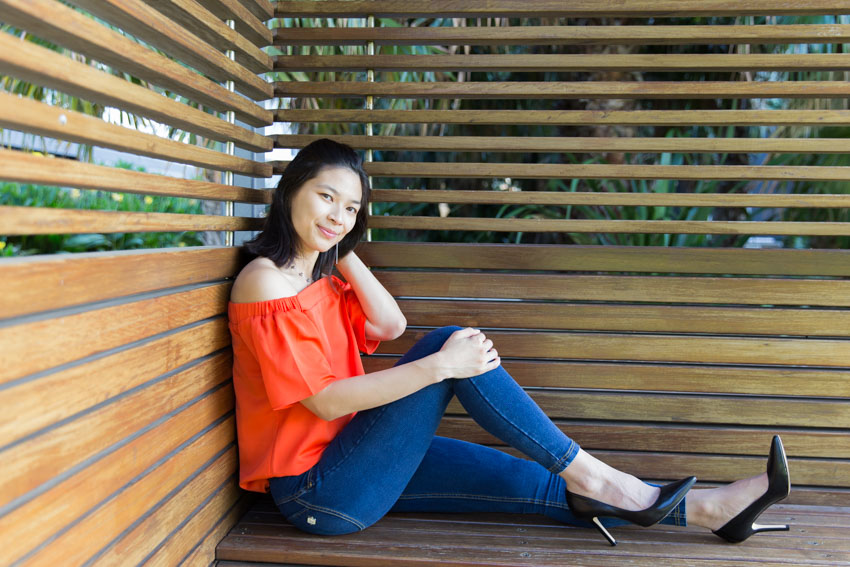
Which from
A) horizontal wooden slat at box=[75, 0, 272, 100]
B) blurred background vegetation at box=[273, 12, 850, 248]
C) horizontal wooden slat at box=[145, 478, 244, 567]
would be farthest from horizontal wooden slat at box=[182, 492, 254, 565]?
A: blurred background vegetation at box=[273, 12, 850, 248]

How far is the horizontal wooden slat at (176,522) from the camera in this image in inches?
54.1

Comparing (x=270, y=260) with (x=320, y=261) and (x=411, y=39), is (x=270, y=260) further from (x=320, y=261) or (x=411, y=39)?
(x=411, y=39)

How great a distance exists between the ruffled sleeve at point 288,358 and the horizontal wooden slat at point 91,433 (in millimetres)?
178

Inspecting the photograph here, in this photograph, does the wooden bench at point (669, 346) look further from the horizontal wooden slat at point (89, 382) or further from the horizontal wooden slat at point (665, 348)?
the horizontal wooden slat at point (89, 382)

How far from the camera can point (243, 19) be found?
206 cm

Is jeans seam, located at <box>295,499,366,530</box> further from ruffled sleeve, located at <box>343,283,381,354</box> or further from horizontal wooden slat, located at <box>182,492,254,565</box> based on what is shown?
ruffled sleeve, located at <box>343,283,381,354</box>

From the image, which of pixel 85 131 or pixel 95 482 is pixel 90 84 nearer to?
pixel 85 131

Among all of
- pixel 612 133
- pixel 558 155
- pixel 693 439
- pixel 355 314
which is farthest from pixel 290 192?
pixel 558 155

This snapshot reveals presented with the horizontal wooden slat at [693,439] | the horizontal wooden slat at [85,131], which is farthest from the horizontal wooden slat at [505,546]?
the horizontal wooden slat at [85,131]

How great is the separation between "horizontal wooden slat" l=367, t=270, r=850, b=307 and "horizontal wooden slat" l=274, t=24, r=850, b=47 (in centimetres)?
77

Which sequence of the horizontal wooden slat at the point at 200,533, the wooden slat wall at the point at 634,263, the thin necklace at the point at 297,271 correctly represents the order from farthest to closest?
the wooden slat wall at the point at 634,263
the thin necklace at the point at 297,271
the horizontal wooden slat at the point at 200,533

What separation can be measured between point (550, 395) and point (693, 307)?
555mm

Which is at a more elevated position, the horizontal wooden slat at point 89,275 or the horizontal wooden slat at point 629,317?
the horizontal wooden slat at point 89,275

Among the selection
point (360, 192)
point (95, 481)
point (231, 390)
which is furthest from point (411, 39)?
point (95, 481)
